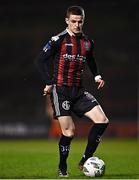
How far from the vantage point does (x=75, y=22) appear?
26.8 ft

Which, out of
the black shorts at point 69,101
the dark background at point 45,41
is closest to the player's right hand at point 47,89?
the black shorts at point 69,101

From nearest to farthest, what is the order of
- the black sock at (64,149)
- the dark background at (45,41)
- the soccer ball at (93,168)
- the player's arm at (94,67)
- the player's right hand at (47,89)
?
the soccer ball at (93,168) → the player's right hand at (47,89) → the black sock at (64,149) → the player's arm at (94,67) → the dark background at (45,41)

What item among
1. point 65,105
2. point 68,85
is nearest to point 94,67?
point 68,85

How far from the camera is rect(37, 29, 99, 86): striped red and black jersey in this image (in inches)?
325

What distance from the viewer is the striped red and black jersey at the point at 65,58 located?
8.26 metres

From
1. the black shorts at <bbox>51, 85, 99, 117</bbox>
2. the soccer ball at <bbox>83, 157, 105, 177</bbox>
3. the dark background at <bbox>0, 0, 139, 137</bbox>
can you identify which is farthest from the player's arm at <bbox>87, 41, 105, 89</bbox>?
the dark background at <bbox>0, 0, 139, 137</bbox>

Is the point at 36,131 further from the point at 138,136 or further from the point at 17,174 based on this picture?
the point at 17,174

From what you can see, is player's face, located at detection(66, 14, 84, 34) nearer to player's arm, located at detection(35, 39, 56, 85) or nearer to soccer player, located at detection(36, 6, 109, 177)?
soccer player, located at detection(36, 6, 109, 177)

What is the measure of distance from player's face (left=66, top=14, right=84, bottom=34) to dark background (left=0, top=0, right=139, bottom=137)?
15.0 metres

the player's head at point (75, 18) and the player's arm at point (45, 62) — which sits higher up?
the player's head at point (75, 18)

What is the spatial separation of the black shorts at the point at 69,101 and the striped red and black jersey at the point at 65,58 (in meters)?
0.08

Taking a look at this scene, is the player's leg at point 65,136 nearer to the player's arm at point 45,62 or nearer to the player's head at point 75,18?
the player's arm at point 45,62

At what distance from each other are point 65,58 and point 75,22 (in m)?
0.44

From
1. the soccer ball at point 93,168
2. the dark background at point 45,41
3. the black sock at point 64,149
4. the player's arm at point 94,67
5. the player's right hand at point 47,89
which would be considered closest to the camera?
the soccer ball at point 93,168
